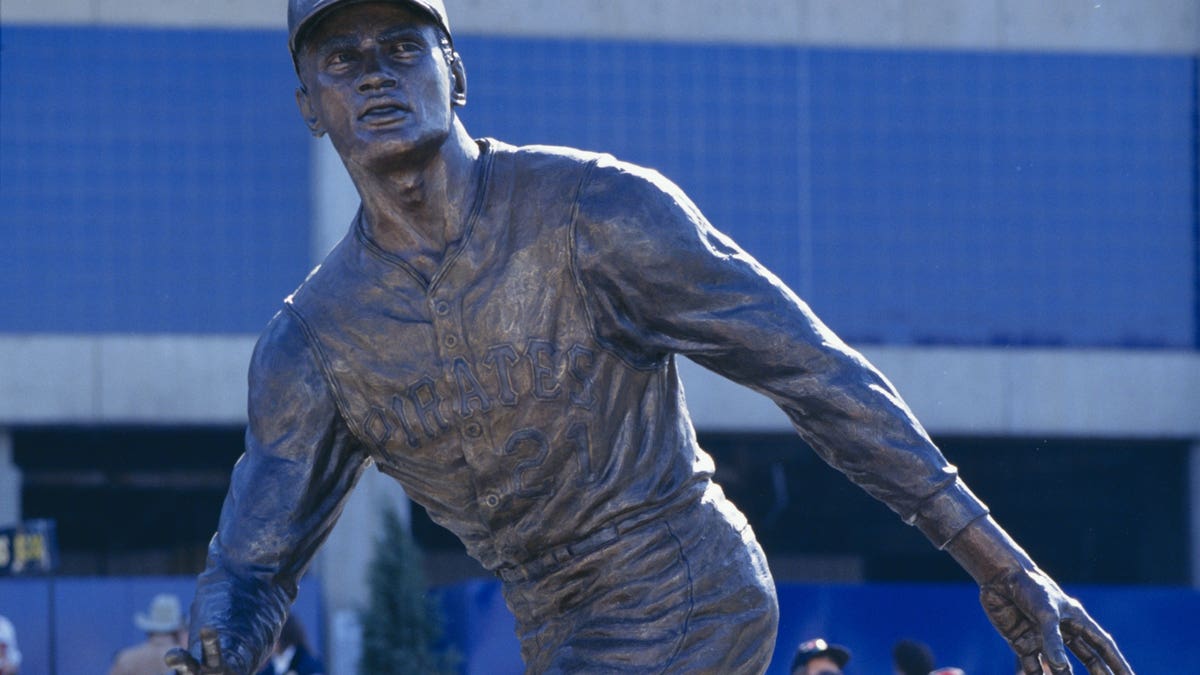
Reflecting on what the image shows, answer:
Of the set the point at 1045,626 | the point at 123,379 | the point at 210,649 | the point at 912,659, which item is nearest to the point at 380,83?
the point at 210,649

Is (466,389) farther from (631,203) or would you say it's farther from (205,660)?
(205,660)

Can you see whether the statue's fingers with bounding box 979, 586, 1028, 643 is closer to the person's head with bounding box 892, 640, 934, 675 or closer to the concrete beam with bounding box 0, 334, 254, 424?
the person's head with bounding box 892, 640, 934, 675

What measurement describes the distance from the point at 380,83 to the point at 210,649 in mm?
1039

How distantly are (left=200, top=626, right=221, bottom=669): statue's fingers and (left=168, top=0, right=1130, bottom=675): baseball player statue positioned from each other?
77 millimetres

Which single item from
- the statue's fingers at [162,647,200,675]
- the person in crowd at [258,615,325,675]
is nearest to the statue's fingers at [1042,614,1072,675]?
the statue's fingers at [162,647,200,675]

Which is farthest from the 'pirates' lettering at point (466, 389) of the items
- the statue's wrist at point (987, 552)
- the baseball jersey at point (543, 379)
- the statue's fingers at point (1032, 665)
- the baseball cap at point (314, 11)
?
the statue's fingers at point (1032, 665)

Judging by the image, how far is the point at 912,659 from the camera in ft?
35.2

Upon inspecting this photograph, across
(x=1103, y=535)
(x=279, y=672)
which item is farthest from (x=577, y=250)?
(x=1103, y=535)

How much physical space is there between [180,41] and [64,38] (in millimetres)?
1211

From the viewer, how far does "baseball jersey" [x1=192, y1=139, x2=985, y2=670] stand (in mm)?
4301

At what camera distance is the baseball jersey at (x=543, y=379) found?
4.30 m

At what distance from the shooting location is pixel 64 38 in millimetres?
25344

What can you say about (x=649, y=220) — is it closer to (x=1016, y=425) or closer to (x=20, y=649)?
(x=20, y=649)

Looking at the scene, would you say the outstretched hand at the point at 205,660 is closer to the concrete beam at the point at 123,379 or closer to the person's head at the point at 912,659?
the person's head at the point at 912,659
